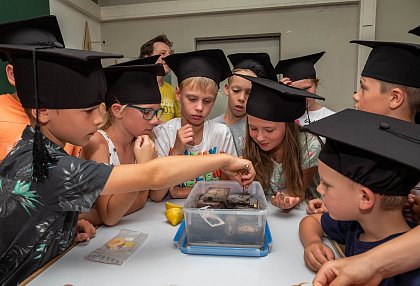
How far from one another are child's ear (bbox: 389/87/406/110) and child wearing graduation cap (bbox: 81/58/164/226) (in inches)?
43.9

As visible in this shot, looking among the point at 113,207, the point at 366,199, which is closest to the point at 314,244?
the point at 366,199

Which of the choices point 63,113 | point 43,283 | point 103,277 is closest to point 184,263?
point 103,277

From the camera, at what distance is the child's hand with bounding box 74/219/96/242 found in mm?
1233

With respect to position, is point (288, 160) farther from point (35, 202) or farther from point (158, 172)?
point (35, 202)

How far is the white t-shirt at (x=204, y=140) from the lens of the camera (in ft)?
6.59

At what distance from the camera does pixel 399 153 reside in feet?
2.69

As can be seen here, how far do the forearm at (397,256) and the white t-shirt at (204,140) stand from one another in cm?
126

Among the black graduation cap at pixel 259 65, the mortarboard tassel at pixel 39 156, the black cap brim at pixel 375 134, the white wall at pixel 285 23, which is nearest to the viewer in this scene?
the black cap brim at pixel 375 134

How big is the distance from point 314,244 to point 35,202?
0.95 m

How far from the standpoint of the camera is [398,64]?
1.42 meters

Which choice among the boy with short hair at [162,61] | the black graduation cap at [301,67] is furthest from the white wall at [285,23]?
the black graduation cap at [301,67]

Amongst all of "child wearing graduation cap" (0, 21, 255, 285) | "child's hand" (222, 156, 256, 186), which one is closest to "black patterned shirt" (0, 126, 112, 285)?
"child wearing graduation cap" (0, 21, 255, 285)

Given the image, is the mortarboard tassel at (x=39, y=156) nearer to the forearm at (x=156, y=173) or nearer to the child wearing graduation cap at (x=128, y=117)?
the forearm at (x=156, y=173)

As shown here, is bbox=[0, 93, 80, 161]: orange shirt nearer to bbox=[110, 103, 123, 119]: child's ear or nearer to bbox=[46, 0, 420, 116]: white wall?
bbox=[110, 103, 123, 119]: child's ear
